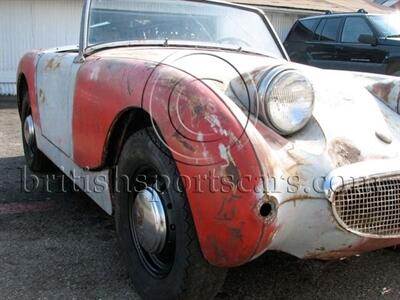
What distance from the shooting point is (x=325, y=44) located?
9.82m

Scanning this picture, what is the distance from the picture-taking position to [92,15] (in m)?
3.35

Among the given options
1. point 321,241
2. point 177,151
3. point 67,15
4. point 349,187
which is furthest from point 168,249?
point 67,15

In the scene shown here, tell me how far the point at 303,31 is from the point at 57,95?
8085 millimetres

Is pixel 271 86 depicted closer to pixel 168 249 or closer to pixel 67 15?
pixel 168 249

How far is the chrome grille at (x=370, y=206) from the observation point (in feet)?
6.49

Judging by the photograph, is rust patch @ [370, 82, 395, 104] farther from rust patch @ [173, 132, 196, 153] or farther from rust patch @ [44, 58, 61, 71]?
rust patch @ [44, 58, 61, 71]

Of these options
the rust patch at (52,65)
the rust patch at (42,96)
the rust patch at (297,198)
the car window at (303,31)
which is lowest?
the car window at (303,31)

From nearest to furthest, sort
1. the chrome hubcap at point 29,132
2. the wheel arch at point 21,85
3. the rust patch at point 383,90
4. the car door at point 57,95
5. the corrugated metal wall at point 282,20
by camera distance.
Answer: the rust patch at point 383,90 < the car door at point 57,95 < the chrome hubcap at point 29,132 < the wheel arch at point 21,85 < the corrugated metal wall at point 282,20

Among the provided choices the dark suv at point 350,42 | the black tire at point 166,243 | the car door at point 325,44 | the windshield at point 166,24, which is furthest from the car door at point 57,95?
the car door at point 325,44

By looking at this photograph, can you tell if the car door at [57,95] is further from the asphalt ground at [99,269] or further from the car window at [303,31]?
the car window at [303,31]

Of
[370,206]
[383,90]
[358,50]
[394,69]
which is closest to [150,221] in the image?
[370,206]

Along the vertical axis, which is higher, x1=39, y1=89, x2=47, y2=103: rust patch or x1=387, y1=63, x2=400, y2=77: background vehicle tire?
x1=39, y1=89, x2=47, y2=103: rust patch

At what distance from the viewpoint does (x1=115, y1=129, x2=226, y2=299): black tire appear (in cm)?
207

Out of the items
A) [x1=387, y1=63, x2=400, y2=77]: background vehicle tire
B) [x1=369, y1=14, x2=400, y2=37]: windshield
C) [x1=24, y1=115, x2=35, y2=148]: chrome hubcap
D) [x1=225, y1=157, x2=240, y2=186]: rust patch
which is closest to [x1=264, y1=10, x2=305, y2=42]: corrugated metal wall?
[x1=369, y1=14, x2=400, y2=37]: windshield
